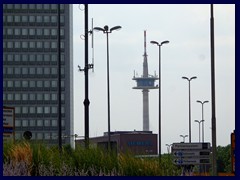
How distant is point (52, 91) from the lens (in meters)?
162

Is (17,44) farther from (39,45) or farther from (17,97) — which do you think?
(17,97)

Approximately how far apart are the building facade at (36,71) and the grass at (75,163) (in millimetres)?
143361

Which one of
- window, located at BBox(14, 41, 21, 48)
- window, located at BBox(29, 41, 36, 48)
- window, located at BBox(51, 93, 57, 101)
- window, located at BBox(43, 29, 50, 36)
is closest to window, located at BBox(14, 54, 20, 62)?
window, located at BBox(14, 41, 21, 48)

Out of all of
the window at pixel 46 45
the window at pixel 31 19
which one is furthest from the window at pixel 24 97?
the window at pixel 31 19

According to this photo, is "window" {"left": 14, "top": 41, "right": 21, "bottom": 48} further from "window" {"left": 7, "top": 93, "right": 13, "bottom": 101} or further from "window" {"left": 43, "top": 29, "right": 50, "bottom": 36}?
"window" {"left": 7, "top": 93, "right": 13, "bottom": 101}

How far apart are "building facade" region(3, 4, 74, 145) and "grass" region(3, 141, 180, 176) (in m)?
143

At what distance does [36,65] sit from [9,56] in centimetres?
639

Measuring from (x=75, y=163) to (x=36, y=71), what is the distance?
14645cm

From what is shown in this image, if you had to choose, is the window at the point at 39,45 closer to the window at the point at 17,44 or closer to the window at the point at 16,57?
the window at the point at 17,44

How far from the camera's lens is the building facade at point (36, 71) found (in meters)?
161

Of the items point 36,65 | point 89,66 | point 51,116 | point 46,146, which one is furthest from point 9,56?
point 46,146

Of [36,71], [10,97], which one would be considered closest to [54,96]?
[36,71]

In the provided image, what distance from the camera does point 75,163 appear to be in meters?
17.1
